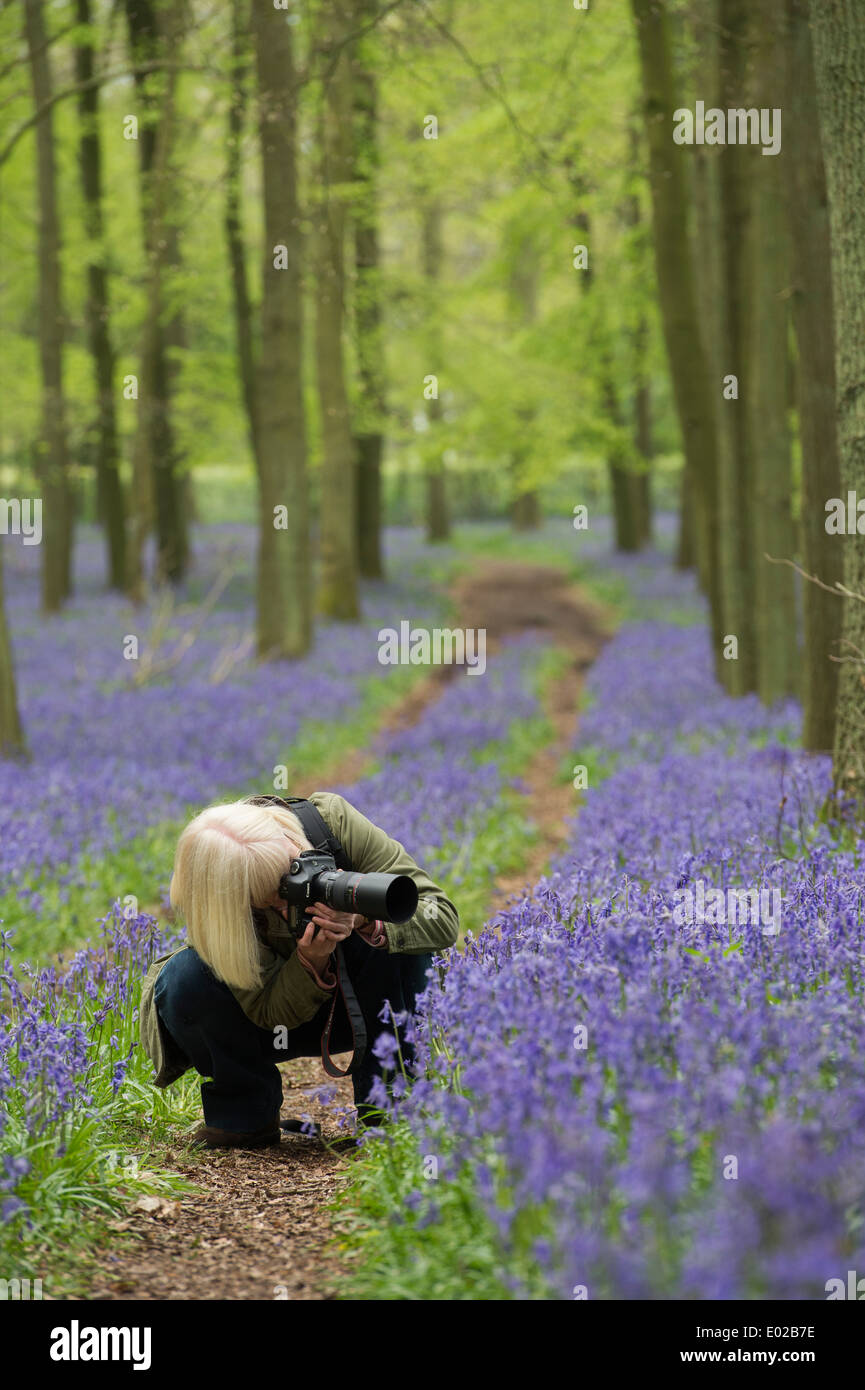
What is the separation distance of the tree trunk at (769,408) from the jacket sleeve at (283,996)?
6.01 meters

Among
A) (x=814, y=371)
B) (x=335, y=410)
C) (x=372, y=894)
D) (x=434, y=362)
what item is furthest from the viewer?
(x=434, y=362)

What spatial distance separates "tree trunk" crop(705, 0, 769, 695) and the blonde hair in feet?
24.5

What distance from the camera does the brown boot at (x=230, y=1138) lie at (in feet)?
13.6

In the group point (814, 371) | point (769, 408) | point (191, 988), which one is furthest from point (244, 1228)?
point (769, 408)

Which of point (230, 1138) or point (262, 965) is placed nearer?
point (262, 965)

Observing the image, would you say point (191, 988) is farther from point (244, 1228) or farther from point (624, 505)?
point (624, 505)

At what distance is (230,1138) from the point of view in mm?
4156

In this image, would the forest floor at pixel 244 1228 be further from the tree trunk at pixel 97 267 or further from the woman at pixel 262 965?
the tree trunk at pixel 97 267

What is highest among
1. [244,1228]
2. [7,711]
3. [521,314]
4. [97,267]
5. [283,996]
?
[521,314]

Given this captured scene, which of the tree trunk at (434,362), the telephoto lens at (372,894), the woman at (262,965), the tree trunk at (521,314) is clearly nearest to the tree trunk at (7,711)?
the woman at (262,965)

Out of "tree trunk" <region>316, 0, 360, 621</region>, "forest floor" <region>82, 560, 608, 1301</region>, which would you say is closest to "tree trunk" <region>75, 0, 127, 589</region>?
"tree trunk" <region>316, 0, 360, 621</region>

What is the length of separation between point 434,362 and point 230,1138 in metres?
23.2

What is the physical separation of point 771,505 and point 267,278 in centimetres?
709

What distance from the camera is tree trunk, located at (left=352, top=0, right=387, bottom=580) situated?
17125mm
